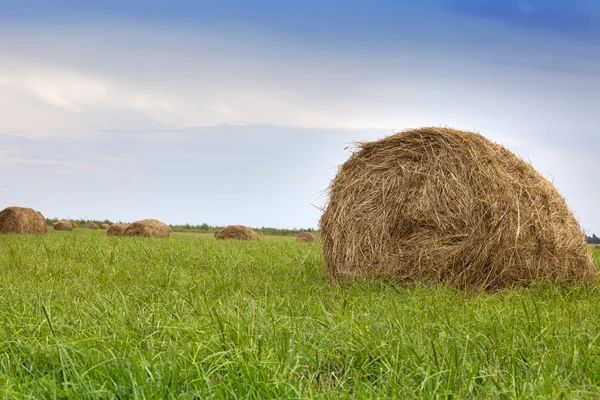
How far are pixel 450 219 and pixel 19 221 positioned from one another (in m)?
19.3

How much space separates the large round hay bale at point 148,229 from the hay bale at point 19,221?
133 inches

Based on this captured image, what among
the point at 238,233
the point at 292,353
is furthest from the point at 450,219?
the point at 238,233

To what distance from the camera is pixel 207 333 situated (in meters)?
4.16

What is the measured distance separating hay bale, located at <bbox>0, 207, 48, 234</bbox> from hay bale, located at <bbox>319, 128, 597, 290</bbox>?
57.5 ft

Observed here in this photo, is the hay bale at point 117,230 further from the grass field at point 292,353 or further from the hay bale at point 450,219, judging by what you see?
the grass field at point 292,353

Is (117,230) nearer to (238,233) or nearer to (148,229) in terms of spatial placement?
(148,229)

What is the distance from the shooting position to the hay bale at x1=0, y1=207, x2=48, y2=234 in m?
22.2

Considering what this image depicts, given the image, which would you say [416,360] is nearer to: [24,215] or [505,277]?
[505,277]

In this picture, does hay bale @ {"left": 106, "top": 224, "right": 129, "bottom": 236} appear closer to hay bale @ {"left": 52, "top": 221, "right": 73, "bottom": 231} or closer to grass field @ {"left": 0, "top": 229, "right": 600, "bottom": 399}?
hay bale @ {"left": 52, "top": 221, "right": 73, "bottom": 231}

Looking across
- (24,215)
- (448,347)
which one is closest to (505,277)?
(448,347)

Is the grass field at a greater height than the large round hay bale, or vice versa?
the large round hay bale

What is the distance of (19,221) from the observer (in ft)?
73.0

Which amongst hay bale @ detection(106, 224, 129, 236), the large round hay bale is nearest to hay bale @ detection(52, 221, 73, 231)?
hay bale @ detection(106, 224, 129, 236)

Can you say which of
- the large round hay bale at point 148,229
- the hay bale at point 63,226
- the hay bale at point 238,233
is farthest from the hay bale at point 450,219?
the hay bale at point 63,226
